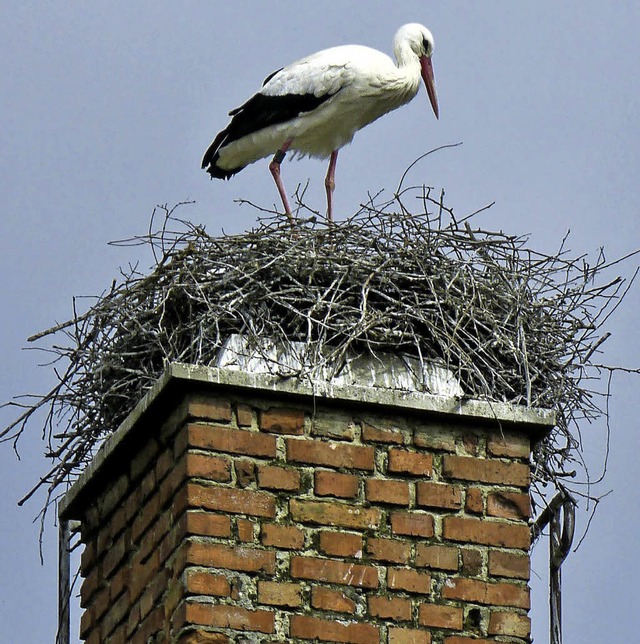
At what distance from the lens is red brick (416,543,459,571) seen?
5941 millimetres

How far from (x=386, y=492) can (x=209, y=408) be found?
65 centimetres

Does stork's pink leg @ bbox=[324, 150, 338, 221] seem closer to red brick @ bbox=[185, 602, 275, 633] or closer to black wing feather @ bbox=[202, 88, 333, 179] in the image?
black wing feather @ bbox=[202, 88, 333, 179]

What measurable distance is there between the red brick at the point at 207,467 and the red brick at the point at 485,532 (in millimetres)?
761

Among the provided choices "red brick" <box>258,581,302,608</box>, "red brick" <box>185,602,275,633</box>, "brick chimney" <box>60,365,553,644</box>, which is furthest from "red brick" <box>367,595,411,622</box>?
"red brick" <box>185,602,275,633</box>

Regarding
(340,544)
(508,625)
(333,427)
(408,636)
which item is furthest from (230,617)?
(508,625)

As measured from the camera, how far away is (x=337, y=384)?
6211mm

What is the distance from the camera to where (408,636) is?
18.9 ft

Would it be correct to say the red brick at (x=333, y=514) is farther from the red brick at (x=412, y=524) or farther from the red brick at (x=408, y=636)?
the red brick at (x=408, y=636)

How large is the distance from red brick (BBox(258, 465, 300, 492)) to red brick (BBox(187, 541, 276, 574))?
236mm

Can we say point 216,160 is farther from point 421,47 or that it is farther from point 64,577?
point 64,577

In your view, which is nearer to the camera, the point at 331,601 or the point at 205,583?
the point at 205,583

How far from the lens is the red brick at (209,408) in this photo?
598cm

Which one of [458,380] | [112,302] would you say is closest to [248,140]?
[112,302]

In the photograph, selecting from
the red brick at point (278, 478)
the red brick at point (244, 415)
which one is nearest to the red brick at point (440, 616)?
the red brick at point (278, 478)
